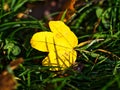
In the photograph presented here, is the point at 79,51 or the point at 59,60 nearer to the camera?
the point at 59,60

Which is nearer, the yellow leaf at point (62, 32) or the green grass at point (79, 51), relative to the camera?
the green grass at point (79, 51)

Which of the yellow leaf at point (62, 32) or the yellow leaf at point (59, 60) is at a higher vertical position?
the yellow leaf at point (62, 32)

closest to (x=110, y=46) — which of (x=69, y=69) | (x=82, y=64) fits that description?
(x=82, y=64)

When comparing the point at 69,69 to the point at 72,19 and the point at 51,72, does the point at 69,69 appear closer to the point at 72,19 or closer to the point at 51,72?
the point at 51,72

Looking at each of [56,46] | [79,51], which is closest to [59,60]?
[56,46]

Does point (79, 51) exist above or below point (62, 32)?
below

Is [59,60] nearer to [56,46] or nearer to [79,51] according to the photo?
[56,46]
